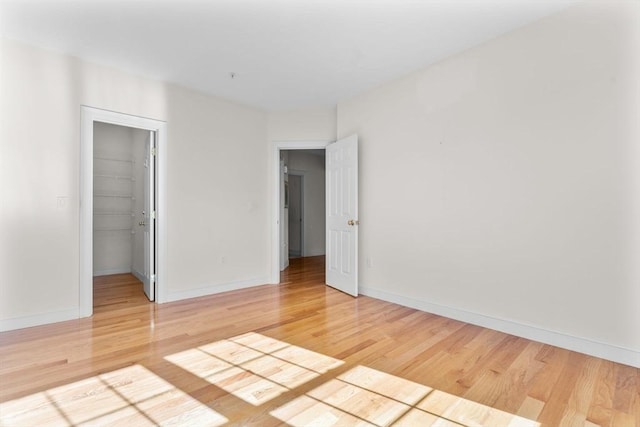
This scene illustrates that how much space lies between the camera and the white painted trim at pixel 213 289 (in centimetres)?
373

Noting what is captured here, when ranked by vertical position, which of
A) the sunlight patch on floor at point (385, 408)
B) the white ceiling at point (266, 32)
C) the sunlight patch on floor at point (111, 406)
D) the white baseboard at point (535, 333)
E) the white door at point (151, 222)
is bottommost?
the sunlight patch on floor at point (385, 408)

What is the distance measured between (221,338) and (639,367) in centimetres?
297

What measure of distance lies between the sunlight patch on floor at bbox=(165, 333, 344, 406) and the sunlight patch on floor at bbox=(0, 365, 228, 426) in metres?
0.22

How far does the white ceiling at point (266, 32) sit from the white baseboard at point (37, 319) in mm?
2490

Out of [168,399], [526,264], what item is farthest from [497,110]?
[168,399]

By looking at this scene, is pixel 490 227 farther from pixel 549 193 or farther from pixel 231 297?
pixel 231 297

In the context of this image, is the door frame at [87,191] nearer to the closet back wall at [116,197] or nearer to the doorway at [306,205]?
the closet back wall at [116,197]

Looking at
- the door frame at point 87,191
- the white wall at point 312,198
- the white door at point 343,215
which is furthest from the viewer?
the white wall at point 312,198

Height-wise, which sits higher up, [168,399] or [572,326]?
[572,326]

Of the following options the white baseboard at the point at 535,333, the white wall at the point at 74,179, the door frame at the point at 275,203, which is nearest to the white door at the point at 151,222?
the white wall at the point at 74,179

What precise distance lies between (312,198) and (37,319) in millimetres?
5761

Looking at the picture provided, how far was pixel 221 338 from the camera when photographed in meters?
2.57

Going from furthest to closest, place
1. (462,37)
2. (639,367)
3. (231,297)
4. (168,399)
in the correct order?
(231,297)
(462,37)
(639,367)
(168,399)

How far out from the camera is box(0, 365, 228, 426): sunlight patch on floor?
4.99ft
